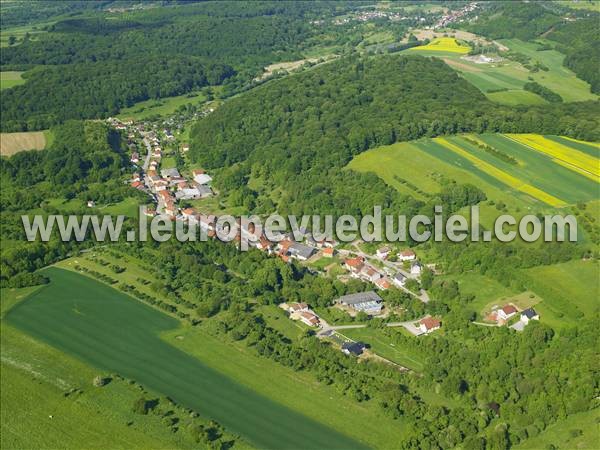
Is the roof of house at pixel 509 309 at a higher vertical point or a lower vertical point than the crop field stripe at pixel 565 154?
lower

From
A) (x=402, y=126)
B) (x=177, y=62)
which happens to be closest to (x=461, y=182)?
(x=402, y=126)

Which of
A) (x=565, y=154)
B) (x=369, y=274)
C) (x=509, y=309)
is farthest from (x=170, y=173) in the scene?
(x=509, y=309)

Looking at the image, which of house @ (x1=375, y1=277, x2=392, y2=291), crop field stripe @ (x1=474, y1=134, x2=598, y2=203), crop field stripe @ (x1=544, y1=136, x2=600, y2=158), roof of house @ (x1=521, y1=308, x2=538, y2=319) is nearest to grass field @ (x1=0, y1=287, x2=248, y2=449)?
house @ (x1=375, y1=277, x2=392, y2=291)

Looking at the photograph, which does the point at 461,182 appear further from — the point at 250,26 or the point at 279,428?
the point at 250,26

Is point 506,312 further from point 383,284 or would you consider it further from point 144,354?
point 144,354

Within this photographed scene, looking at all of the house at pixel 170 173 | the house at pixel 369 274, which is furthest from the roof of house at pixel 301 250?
the house at pixel 170 173

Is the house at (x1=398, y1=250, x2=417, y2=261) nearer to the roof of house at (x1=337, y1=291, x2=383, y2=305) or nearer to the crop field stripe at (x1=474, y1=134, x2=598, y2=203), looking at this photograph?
the roof of house at (x1=337, y1=291, x2=383, y2=305)

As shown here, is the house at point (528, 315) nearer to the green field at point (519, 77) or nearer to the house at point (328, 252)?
the house at point (328, 252)

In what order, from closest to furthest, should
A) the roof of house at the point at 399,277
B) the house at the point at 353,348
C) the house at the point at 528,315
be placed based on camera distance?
Result: the house at the point at 353,348 < the house at the point at 528,315 < the roof of house at the point at 399,277
